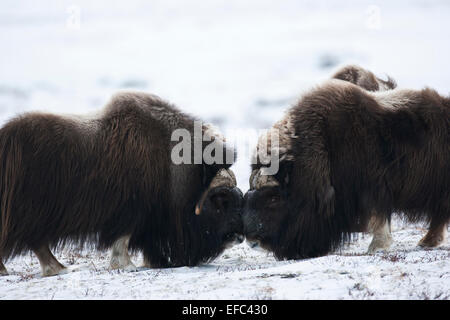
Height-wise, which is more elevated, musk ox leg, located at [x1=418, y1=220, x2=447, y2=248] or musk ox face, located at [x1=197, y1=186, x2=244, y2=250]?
musk ox face, located at [x1=197, y1=186, x2=244, y2=250]

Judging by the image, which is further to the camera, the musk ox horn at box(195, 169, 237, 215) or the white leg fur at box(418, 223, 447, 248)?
the white leg fur at box(418, 223, 447, 248)

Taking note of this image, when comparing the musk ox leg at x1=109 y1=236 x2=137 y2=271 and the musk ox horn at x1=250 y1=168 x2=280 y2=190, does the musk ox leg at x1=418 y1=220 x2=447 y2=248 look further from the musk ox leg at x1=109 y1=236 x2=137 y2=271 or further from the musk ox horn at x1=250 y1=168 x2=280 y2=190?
the musk ox leg at x1=109 y1=236 x2=137 y2=271

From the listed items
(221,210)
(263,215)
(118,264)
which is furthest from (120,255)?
(263,215)

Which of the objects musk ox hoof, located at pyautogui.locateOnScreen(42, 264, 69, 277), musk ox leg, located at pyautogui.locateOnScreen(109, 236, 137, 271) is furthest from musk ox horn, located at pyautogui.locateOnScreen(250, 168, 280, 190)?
musk ox hoof, located at pyautogui.locateOnScreen(42, 264, 69, 277)

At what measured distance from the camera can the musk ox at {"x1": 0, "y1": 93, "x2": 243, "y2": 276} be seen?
4.16m

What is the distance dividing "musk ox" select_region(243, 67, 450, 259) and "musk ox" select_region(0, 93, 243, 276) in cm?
35

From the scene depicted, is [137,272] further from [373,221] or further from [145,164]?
[373,221]

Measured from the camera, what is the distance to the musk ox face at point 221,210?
4520mm

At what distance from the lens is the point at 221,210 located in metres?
4.54

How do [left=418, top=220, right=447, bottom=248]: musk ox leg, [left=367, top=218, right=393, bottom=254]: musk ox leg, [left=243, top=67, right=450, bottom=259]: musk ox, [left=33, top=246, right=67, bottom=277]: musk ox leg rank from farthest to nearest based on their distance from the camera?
[left=418, top=220, right=447, bottom=248]: musk ox leg, [left=367, top=218, right=393, bottom=254]: musk ox leg, [left=243, top=67, right=450, bottom=259]: musk ox, [left=33, top=246, right=67, bottom=277]: musk ox leg


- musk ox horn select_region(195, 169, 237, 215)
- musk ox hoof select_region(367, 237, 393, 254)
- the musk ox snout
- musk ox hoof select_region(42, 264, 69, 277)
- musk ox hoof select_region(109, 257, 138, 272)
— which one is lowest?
musk ox hoof select_region(42, 264, 69, 277)

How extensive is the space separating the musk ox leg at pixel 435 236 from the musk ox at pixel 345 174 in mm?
163

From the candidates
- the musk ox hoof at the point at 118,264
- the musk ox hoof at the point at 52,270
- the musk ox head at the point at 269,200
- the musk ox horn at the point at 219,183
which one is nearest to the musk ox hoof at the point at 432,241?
the musk ox head at the point at 269,200

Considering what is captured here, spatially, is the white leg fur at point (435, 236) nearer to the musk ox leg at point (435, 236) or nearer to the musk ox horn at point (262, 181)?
the musk ox leg at point (435, 236)
